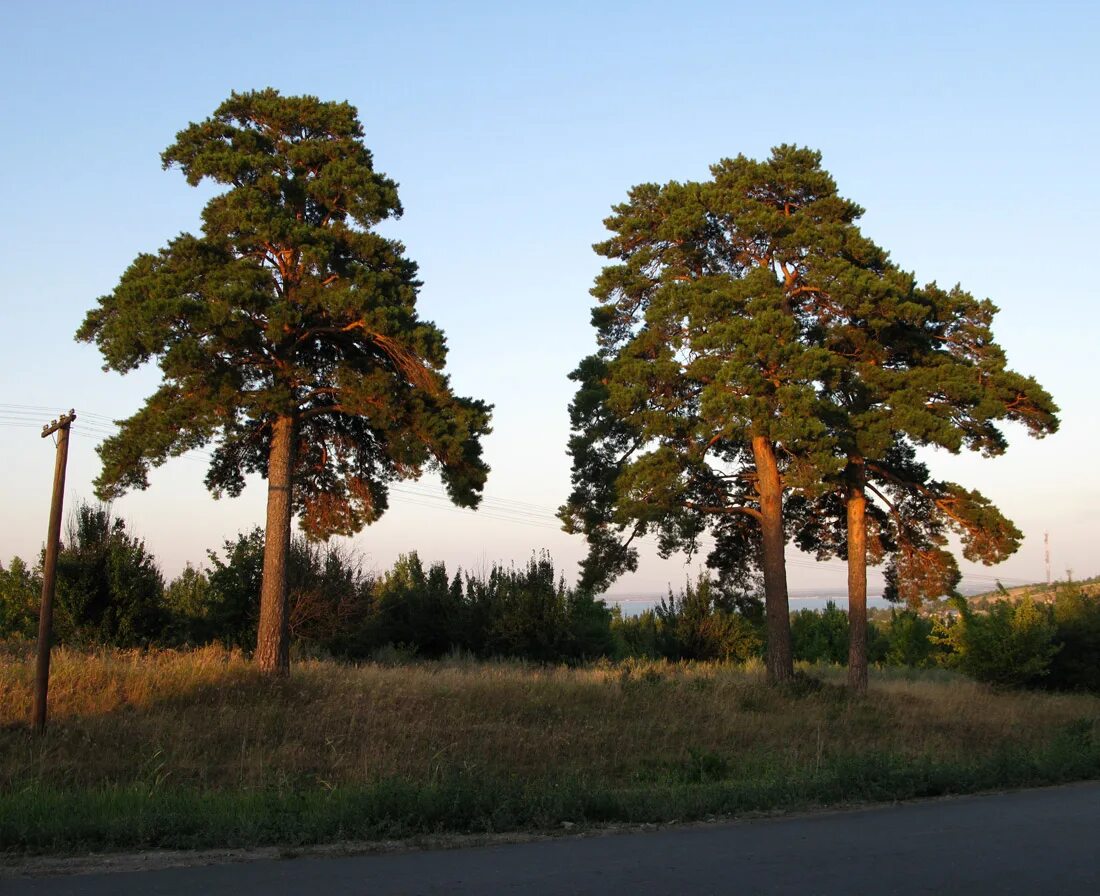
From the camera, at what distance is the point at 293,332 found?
71.4ft

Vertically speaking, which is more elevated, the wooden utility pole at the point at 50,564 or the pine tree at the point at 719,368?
the pine tree at the point at 719,368

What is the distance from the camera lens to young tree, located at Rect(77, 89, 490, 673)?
20.3 m

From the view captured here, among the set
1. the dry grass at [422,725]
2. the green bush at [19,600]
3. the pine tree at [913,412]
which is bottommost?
the dry grass at [422,725]

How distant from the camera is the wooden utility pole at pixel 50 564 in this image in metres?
15.8

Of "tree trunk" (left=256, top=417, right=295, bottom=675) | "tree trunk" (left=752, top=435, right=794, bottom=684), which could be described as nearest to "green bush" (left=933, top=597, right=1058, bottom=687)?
"tree trunk" (left=752, top=435, right=794, bottom=684)

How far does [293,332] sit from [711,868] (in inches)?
656

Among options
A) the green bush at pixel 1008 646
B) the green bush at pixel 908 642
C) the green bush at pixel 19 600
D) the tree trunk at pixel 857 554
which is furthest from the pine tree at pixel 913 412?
the green bush at pixel 908 642

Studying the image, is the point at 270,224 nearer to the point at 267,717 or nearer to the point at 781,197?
the point at 267,717

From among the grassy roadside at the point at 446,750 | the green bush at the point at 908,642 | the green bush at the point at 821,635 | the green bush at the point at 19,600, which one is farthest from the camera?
the green bush at the point at 821,635

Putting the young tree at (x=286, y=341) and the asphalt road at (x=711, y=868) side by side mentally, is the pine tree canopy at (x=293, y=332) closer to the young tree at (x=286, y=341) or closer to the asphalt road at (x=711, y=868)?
the young tree at (x=286, y=341)

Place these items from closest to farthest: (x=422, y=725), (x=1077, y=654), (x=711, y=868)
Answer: (x=711, y=868), (x=422, y=725), (x=1077, y=654)

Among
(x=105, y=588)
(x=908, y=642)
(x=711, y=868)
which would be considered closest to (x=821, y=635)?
(x=908, y=642)

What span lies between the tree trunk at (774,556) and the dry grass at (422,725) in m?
1.29

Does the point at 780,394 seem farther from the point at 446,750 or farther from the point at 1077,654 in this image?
the point at 1077,654
